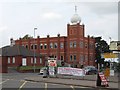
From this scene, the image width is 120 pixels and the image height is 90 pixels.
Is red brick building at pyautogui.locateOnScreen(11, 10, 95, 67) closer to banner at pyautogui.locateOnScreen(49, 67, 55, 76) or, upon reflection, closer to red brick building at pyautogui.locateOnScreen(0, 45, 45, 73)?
red brick building at pyautogui.locateOnScreen(0, 45, 45, 73)

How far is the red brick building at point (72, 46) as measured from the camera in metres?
102

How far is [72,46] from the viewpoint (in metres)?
103

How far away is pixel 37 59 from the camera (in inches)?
3612

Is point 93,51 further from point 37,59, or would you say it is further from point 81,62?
point 37,59

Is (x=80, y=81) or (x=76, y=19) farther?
(x=76, y=19)

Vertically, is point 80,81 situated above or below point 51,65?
below

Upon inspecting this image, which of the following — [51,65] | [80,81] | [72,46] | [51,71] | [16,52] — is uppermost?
[72,46]

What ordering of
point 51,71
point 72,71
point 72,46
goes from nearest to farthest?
point 72,71 < point 51,71 < point 72,46

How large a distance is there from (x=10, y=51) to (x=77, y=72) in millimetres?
48296

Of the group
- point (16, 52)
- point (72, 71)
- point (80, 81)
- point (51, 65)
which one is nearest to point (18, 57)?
point (16, 52)

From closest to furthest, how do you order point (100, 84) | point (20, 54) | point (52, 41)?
1. point (100, 84)
2. point (20, 54)
3. point (52, 41)

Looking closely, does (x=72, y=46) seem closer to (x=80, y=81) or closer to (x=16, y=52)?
(x=16, y=52)

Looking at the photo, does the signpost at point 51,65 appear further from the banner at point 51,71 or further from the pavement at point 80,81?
the pavement at point 80,81

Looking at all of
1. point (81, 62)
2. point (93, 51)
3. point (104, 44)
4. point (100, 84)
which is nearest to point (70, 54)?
point (81, 62)
